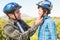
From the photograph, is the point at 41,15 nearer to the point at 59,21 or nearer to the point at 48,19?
the point at 48,19

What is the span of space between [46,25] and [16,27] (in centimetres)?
49

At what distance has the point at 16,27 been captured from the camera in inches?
177

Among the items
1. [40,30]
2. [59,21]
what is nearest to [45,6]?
[40,30]

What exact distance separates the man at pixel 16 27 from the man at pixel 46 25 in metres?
0.09

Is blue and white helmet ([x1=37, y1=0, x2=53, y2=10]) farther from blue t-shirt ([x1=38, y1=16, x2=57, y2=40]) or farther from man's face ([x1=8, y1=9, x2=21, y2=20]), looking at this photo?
man's face ([x1=8, y1=9, x2=21, y2=20])

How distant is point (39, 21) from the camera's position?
4496mm

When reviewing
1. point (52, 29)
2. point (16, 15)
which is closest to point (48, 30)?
point (52, 29)

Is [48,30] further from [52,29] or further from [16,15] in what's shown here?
[16,15]

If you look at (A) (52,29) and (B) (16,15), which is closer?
(A) (52,29)

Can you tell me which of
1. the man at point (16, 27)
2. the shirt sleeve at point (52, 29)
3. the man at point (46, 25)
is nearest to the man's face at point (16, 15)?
the man at point (16, 27)

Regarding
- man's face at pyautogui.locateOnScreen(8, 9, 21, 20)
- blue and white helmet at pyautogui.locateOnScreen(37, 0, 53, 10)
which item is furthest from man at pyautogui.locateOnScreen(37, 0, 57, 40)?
man's face at pyautogui.locateOnScreen(8, 9, 21, 20)

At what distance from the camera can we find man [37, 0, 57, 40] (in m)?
4.41

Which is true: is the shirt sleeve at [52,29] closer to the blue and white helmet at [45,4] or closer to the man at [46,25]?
the man at [46,25]

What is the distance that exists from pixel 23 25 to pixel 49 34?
1.73ft
